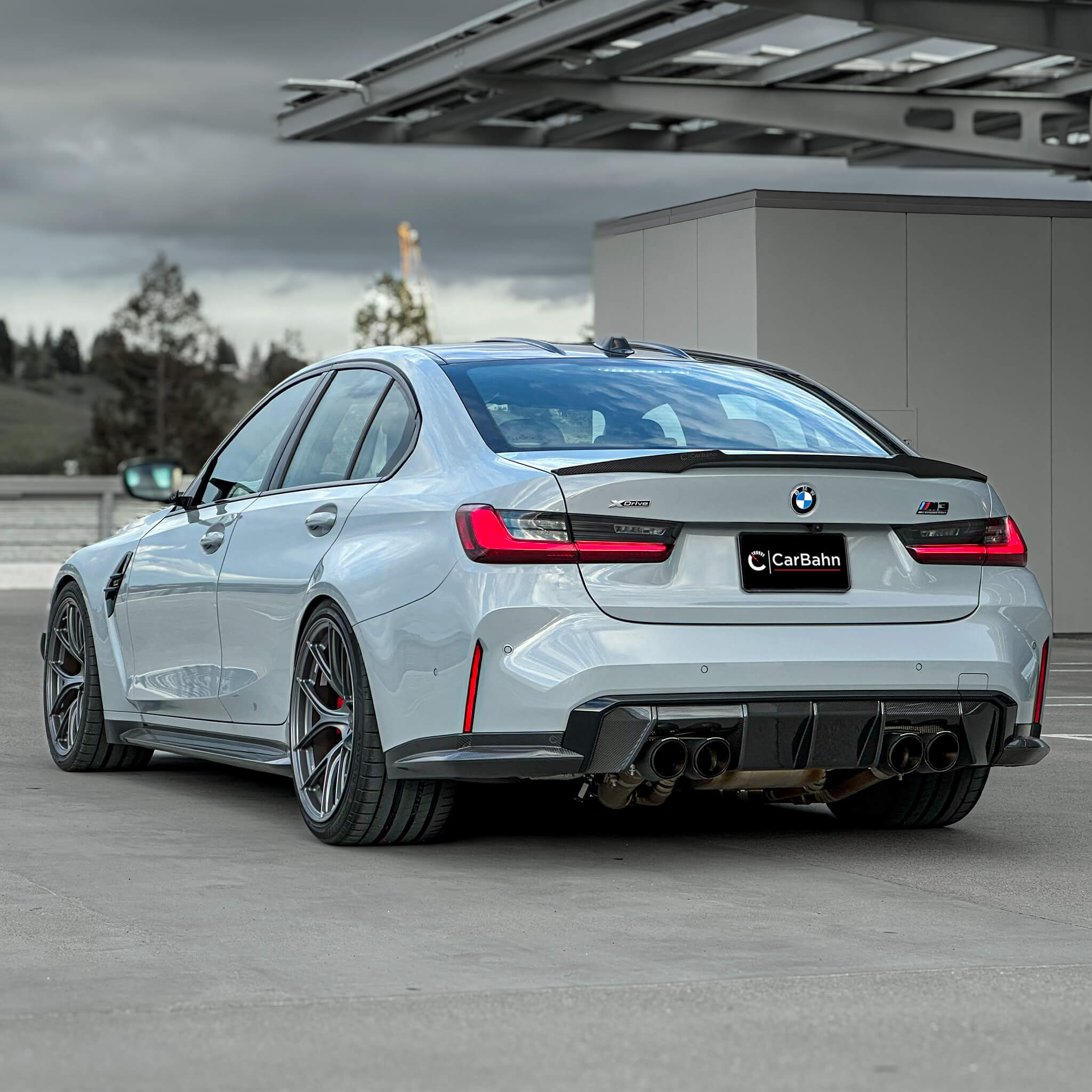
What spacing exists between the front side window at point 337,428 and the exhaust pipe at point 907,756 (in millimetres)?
2006

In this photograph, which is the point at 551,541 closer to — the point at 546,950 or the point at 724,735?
the point at 724,735

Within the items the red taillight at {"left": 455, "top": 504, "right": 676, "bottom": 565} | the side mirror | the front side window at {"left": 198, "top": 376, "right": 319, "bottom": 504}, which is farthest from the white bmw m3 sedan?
the side mirror

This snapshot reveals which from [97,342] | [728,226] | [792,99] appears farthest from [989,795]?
[97,342]

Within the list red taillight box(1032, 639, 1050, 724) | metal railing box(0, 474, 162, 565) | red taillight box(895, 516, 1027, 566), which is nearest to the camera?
red taillight box(895, 516, 1027, 566)

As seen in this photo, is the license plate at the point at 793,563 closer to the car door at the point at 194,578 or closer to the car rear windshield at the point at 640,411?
the car rear windshield at the point at 640,411

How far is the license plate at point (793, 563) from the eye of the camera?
631 centimetres

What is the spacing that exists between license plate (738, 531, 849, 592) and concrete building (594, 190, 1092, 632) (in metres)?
12.6

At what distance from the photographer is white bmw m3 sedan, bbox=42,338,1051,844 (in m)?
6.15

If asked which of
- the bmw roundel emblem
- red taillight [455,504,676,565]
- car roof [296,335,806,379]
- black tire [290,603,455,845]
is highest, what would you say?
car roof [296,335,806,379]

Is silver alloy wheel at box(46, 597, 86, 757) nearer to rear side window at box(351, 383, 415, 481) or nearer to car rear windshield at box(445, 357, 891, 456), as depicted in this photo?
rear side window at box(351, 383, 415, 481)

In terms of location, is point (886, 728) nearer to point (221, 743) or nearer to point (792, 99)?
point (221, 743)

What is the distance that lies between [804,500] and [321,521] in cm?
162

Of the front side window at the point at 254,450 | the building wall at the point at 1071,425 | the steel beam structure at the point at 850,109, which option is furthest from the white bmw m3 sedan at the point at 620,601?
the steel beam structure at the point at 850,109

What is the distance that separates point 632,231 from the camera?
20.4 metres
